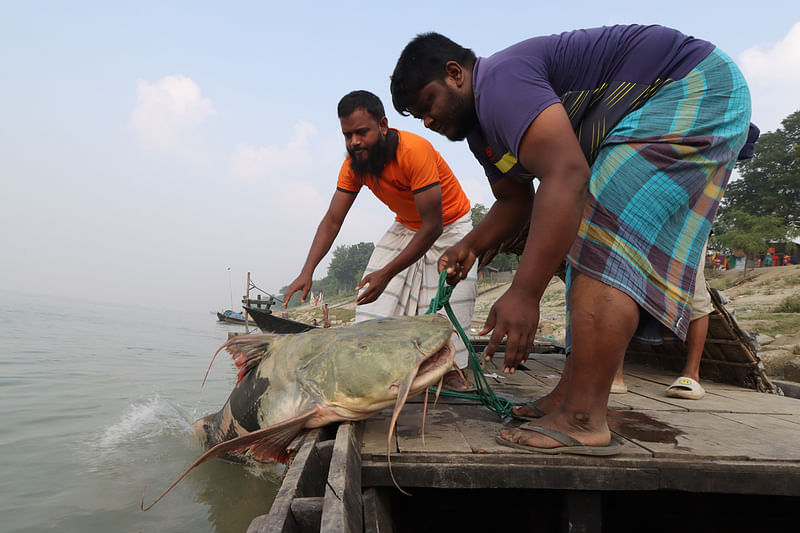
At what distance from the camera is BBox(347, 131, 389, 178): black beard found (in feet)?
9.65

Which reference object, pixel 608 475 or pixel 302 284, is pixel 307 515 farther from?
pixel 302 284

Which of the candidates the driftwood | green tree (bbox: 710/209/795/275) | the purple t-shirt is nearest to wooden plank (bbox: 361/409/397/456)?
the purple t-shirt

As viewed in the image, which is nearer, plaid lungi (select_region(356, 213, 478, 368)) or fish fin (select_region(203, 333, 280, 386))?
fish fin (select_region(203, 333, 280, 386))

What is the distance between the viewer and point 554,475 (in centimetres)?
132

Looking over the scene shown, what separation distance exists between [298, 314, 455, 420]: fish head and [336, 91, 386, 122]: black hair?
172cm

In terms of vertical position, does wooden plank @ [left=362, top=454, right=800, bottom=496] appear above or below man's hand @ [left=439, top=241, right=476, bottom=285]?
below

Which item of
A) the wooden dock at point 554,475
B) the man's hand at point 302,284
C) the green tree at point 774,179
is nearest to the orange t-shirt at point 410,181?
the man's hand at point 302,284

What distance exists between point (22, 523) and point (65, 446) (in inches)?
57.6

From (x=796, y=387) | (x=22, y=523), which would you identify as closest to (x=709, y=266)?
(x=796, y=387)

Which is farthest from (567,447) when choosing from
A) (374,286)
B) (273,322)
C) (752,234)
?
(752,234)

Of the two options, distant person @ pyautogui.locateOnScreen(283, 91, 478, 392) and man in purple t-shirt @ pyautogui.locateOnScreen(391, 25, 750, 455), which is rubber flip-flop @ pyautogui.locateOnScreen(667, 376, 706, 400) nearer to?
man in purple t-shirt @ pyautogui.locateOnScreen(391, 25, 750, 455)

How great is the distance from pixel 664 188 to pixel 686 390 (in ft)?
4.87

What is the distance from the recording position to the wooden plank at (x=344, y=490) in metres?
0.92

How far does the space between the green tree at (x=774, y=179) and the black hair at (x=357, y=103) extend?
33895 mm
